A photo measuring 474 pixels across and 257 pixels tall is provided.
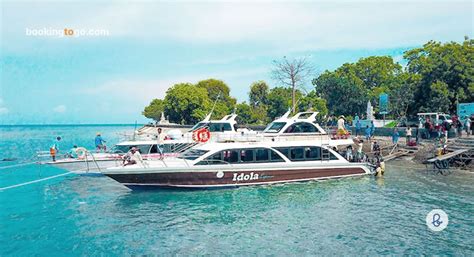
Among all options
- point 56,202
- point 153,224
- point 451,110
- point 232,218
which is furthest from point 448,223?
point 451,110

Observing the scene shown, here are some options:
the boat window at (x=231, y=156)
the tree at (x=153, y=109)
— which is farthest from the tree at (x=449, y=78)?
the tree at (x=153, y=109)

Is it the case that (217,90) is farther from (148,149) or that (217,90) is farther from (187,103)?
(148,149)

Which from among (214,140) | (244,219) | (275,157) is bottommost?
(244,219)

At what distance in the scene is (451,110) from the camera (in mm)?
40688

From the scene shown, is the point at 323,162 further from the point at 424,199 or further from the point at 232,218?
the point at 232,218

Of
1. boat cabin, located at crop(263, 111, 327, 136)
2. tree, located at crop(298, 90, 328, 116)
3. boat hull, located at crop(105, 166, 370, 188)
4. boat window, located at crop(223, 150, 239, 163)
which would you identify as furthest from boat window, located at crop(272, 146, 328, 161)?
tree, located at crop(298, 90, 328, 116)

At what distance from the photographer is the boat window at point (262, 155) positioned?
60.6 feet

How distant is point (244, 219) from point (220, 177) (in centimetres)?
457

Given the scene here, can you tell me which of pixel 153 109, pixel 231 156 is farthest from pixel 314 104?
pixel 153 109

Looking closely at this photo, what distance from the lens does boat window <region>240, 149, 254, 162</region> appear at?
60.0ft

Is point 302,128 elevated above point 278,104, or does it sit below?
below

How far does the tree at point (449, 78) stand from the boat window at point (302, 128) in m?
23.3

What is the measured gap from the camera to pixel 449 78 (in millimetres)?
39250

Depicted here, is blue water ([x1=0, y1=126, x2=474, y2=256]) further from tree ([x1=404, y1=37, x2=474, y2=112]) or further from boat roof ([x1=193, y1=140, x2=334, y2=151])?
tree ([x1=404, y1=37, x2=474, y2=112])
